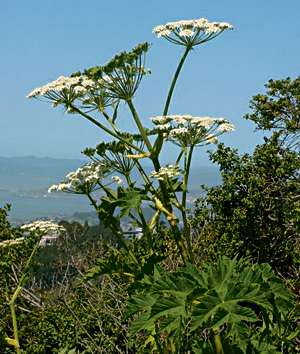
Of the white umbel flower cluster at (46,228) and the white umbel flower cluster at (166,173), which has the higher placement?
the white umbel flower cluster at (166,173)

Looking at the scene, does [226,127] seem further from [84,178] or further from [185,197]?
[84,178]

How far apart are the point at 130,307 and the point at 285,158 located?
686cm

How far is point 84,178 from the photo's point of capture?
455cm

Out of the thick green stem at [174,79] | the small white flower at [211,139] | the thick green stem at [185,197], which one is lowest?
the thick green stem at [185,197]

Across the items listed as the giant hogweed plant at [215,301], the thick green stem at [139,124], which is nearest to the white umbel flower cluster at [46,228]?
the thick green stem at [139,124]

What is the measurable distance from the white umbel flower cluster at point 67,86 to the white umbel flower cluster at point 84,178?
0.50 m

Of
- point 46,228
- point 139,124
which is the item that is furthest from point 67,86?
point 46,228

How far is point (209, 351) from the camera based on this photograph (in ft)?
12.4

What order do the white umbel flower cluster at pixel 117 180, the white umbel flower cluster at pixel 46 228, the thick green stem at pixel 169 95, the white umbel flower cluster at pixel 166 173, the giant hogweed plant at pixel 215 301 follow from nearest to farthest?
1. the giant hogweed plant at pixel 215 301
2. the white umbel flower cluster at pixel 166 173
3. the thick green stem at pixel 169 95
4. the white umbel flower cluster at pixel 117 180
5. the white umbel flower cluster at pixel 46 228

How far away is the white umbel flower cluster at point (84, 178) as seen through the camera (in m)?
4.50

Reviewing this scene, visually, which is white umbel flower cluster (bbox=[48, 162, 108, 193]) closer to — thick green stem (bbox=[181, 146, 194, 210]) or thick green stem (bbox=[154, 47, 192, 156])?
thick green stem (bbox=[154, 47, 192, 156])

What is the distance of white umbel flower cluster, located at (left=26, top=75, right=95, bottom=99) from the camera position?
4.18 meters

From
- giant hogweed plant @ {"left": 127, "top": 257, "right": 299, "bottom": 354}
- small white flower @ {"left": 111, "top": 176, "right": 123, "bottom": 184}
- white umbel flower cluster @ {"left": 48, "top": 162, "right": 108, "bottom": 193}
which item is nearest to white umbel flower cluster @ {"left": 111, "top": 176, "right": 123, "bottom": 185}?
small white flower @ {"left": 111, "top": 176, "right": 123, "bottom": 184}

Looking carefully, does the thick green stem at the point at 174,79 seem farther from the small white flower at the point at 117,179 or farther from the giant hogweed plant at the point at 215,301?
the giant hogweed plant at the point at 215,301
